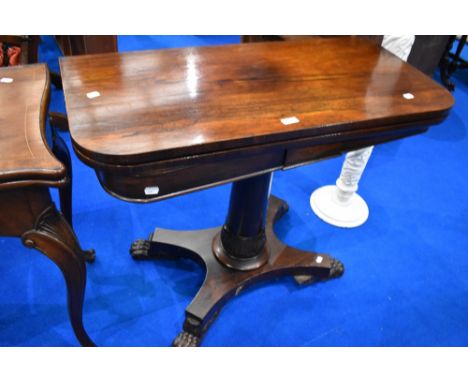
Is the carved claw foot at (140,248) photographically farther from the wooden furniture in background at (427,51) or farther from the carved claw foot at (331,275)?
the wooden furniture in background at (427,51)

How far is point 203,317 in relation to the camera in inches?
51.0

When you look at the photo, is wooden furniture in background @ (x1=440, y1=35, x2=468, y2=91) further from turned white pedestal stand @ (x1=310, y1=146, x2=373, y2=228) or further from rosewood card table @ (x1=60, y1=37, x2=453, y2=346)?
rosewood card table @ (x1=60, y1=37, x2=453, y2=346)

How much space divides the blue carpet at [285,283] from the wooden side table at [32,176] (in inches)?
16.6

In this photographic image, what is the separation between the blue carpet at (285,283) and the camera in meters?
1.38

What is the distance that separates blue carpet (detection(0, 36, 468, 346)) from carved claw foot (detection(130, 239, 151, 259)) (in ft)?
0.15

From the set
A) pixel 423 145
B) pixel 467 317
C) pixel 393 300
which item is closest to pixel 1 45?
pixel 393 300

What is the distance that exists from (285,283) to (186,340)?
1.53 feet

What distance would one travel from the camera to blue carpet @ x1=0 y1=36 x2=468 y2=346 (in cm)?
138

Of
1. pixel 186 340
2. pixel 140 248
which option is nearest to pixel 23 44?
pixel 140 248

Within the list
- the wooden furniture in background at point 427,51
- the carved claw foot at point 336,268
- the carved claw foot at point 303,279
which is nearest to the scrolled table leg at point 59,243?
the carved claw foot at point 303,279

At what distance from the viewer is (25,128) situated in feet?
2.69

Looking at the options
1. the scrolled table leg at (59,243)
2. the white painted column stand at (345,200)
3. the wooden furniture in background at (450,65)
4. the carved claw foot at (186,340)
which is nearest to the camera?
the scrolled table leg at (59,243)

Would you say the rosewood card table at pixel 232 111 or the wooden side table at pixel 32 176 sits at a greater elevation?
the rosewood card table at pixel 232 111

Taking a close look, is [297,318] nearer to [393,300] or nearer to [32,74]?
[393,300]
